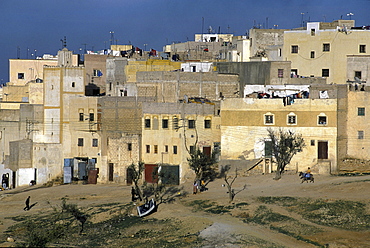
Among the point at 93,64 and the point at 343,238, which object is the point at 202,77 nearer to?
the point at 93,64

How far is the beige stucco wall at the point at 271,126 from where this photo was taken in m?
47.8

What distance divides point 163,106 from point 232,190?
31.9 ft

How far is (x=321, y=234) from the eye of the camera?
35562 mm

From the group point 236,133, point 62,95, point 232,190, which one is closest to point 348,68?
point 236,133

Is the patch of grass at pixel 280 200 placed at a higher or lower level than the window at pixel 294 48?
lower

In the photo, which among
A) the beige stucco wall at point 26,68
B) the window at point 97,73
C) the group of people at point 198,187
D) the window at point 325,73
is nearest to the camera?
the group of people at point 198,187

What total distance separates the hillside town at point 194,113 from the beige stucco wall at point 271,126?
0.22 feet

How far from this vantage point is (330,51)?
58000 millimetres

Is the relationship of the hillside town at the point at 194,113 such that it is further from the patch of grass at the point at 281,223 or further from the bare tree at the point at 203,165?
the patch of grass at the point at 281,223

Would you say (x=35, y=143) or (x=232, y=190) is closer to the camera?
(x=232, y=190)

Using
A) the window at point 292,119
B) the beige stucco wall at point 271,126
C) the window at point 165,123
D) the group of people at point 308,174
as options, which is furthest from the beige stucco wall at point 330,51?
the window at point 165,123

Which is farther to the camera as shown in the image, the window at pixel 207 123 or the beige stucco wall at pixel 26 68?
the beige stucco wall at pixel 26 68

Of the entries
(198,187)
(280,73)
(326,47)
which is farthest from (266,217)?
(326,47)

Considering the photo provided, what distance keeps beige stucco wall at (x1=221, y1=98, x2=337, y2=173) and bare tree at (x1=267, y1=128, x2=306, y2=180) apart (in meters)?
0.34
